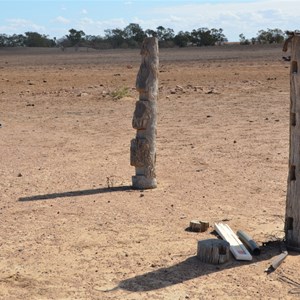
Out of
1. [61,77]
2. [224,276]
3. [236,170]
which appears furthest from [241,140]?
[61,77]

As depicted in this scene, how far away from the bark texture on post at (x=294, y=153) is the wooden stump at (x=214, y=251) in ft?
2.26

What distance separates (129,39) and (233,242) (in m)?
59.4

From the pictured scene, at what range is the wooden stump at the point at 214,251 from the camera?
588 cm

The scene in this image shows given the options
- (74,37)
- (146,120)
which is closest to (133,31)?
(74,37)

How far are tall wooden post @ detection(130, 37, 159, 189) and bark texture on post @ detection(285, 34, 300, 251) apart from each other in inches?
109

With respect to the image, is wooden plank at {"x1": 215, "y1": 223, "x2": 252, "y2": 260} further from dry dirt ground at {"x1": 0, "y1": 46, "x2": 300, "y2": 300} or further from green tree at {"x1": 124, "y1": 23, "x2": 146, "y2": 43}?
green tree at {"x1": 124, "y1": 23, "x2": 146, "y2": 43}

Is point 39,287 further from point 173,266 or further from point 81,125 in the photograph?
point 81,125

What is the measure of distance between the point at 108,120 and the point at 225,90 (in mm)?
5434

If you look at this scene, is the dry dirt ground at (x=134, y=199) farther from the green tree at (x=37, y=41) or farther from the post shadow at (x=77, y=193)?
the green tree at (x=37, y=41)

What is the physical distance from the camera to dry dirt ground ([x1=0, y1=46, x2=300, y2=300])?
18.4 feet

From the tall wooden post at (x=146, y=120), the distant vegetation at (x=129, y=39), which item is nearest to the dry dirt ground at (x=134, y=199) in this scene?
the tall wooden post at (x=146, y=120)

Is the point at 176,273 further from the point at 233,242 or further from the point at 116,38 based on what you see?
the point at 116,38

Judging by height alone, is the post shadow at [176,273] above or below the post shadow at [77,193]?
below

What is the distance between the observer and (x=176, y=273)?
18.8ft
